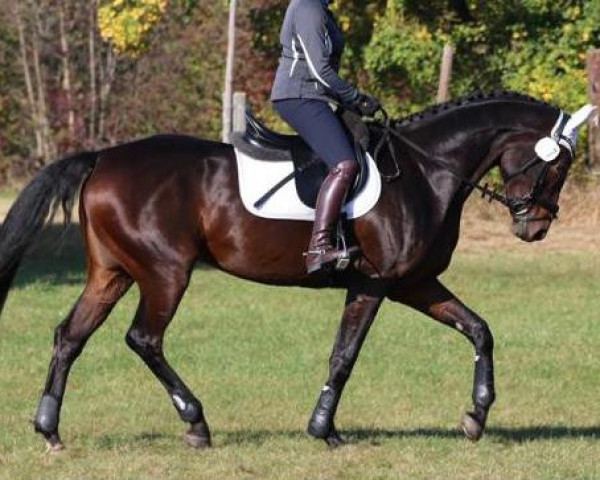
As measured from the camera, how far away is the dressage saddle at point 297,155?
9.68 metres

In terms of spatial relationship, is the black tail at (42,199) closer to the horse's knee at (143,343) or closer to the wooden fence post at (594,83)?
the horse's knee at (143,343)

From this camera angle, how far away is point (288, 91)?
31.9ft

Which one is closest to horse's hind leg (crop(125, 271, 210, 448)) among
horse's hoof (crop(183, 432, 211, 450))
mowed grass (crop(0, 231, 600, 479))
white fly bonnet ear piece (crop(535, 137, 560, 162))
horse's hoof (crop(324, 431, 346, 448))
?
horse's hoof (crop(183, 432, 211, 450))

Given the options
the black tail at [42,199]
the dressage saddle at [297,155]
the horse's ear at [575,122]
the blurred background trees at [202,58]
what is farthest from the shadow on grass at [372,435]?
the blurred background trees at [202,58]

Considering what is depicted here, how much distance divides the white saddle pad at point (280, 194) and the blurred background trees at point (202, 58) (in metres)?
17.8

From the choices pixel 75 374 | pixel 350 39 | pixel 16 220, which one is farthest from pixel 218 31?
pixel 16 220

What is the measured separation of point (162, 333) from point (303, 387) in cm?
361

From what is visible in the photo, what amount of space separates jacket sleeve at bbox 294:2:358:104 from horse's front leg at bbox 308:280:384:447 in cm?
128

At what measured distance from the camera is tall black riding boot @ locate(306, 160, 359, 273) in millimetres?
9445

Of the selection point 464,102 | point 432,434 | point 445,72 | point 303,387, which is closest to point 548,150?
point 464,102

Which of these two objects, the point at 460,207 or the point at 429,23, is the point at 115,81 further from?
the point at 460,207

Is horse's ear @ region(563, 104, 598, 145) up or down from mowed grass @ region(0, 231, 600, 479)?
up

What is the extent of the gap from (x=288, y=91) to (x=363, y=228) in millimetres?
949

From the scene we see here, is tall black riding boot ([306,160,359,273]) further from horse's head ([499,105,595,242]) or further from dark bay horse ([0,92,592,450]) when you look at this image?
horse's head ([499,105,595,242])
